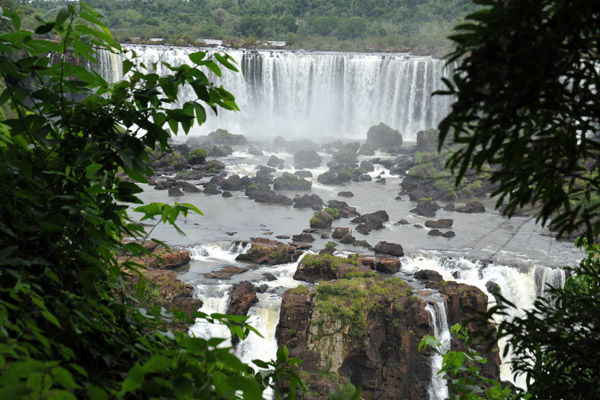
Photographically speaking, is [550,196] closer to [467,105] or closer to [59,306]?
[467,105]

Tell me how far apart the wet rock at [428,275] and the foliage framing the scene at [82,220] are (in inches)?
413

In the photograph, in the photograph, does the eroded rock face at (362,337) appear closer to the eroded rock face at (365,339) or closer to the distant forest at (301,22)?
the eroded rock face at (365,339)

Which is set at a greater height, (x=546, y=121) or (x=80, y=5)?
(x=80, y=5)

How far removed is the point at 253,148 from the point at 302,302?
17946 millimetres

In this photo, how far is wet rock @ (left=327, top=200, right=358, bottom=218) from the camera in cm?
1708

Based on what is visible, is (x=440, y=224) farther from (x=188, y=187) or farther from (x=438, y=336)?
(x=188, y=187)

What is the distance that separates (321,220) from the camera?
15.8 metres

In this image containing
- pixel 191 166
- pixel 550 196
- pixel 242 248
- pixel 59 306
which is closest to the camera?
pixel 59 306

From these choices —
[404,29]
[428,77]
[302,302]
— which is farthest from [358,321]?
[404,29]

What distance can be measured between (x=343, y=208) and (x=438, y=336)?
7.79m

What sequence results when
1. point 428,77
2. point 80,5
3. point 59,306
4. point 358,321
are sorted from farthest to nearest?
point 428,77, point 358,321, point 80,5, point 59,306

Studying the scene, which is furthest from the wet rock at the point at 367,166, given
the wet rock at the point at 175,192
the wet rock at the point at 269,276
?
the wet rock at the point at 269,276

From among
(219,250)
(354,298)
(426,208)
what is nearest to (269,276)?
(219,250)

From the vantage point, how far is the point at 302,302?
33.3 ft
